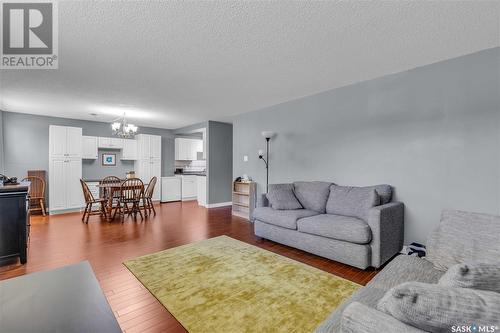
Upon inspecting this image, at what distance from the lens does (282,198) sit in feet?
11.9

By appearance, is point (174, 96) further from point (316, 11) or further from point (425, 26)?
point (425, 26)

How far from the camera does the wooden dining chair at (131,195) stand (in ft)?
16.4

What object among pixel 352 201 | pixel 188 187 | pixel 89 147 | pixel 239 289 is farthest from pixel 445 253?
pixel 89 147

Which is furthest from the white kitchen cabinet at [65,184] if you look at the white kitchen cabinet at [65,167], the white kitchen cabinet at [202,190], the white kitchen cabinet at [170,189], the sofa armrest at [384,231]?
the sofa armrest at [384,231]

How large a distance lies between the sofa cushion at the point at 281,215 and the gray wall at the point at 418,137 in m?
0.89

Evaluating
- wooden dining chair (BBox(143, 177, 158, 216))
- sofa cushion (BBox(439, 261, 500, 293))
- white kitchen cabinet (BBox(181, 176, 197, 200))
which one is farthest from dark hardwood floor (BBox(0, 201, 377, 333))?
white kitchen cabinet (BBox(181, 176, 197, 200))

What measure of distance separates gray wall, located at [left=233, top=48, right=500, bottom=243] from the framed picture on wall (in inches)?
221

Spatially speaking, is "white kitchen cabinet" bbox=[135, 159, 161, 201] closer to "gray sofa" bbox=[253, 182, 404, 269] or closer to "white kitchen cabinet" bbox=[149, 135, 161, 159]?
"white kitchen cabinet" bbox=[149, 135, 161, 159]

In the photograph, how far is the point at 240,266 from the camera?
2.64 m

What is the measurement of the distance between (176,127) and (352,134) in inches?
226

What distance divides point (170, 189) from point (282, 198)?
15.8 ft

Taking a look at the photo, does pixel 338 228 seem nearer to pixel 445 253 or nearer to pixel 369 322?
pixel 445 253

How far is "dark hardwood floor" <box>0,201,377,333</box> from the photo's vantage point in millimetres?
1880

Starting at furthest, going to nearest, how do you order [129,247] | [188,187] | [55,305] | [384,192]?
[188,187] < [129,247] < [384,192] < [55,305]
